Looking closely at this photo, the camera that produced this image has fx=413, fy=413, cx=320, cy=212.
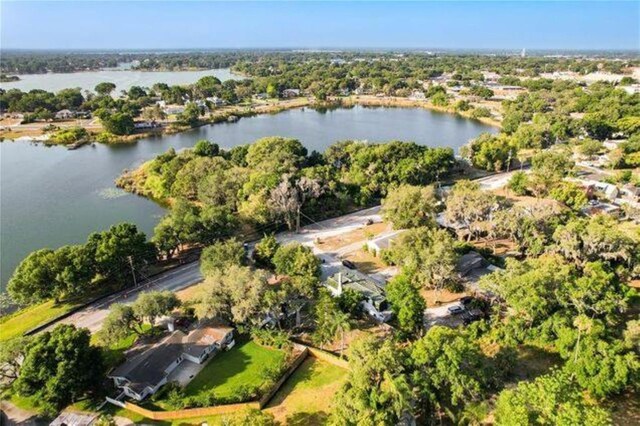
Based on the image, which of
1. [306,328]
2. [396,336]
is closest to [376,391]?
[396,336]

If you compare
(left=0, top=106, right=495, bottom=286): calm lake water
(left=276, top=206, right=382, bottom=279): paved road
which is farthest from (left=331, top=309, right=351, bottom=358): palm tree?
(left=0, top=106, right=495, bottom=286): calm lake water


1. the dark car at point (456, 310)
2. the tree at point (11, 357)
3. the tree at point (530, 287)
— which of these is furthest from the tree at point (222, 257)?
the tree at point (530, 287)

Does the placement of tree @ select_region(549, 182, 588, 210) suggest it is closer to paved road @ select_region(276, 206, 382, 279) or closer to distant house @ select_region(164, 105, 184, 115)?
paved road @ select_region(276, 206, 382, 279)

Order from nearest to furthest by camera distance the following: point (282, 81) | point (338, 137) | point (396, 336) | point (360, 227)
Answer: point (396, 336)
point (360, 227)
point (338, 137)
point (282, 81)

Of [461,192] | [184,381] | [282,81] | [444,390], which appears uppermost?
[282,81]

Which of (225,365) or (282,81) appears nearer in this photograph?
(225,365)

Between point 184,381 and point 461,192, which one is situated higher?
point 461,192

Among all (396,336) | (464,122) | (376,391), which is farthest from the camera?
(464,122)

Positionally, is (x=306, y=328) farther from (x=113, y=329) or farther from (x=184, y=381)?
(x=113, y=329)
